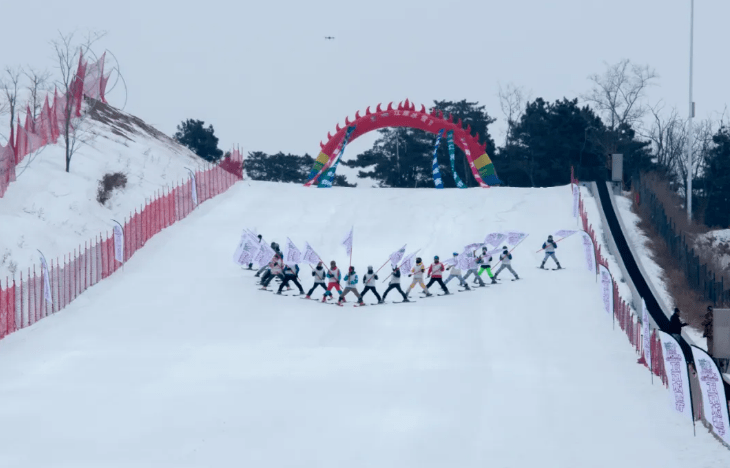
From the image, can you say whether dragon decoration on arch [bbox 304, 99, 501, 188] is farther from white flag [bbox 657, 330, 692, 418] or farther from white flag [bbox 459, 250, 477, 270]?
white flag [bbox 657, 330, 692, 418]

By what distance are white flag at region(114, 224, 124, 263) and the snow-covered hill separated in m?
3.33

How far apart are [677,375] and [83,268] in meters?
18.0

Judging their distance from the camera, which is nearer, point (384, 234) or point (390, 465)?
point (390, 465)

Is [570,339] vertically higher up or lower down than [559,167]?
lower down

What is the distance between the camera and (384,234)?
35688 mm

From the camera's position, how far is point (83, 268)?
86.8 feet

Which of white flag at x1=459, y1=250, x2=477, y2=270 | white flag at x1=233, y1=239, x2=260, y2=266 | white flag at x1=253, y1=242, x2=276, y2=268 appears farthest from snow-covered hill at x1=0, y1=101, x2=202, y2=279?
white flag at x1=459, y1=250, x2=477, y2=270

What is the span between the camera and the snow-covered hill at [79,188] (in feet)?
103

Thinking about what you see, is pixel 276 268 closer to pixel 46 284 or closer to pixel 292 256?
pixel 292 256

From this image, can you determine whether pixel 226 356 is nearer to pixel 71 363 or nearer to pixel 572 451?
pixel 71 363

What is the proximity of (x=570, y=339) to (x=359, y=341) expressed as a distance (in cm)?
474

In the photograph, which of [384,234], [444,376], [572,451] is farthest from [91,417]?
[384,234]

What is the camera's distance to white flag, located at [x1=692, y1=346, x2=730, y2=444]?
41.3 feet

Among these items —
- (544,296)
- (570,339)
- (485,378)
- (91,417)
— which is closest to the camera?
(91,417)
